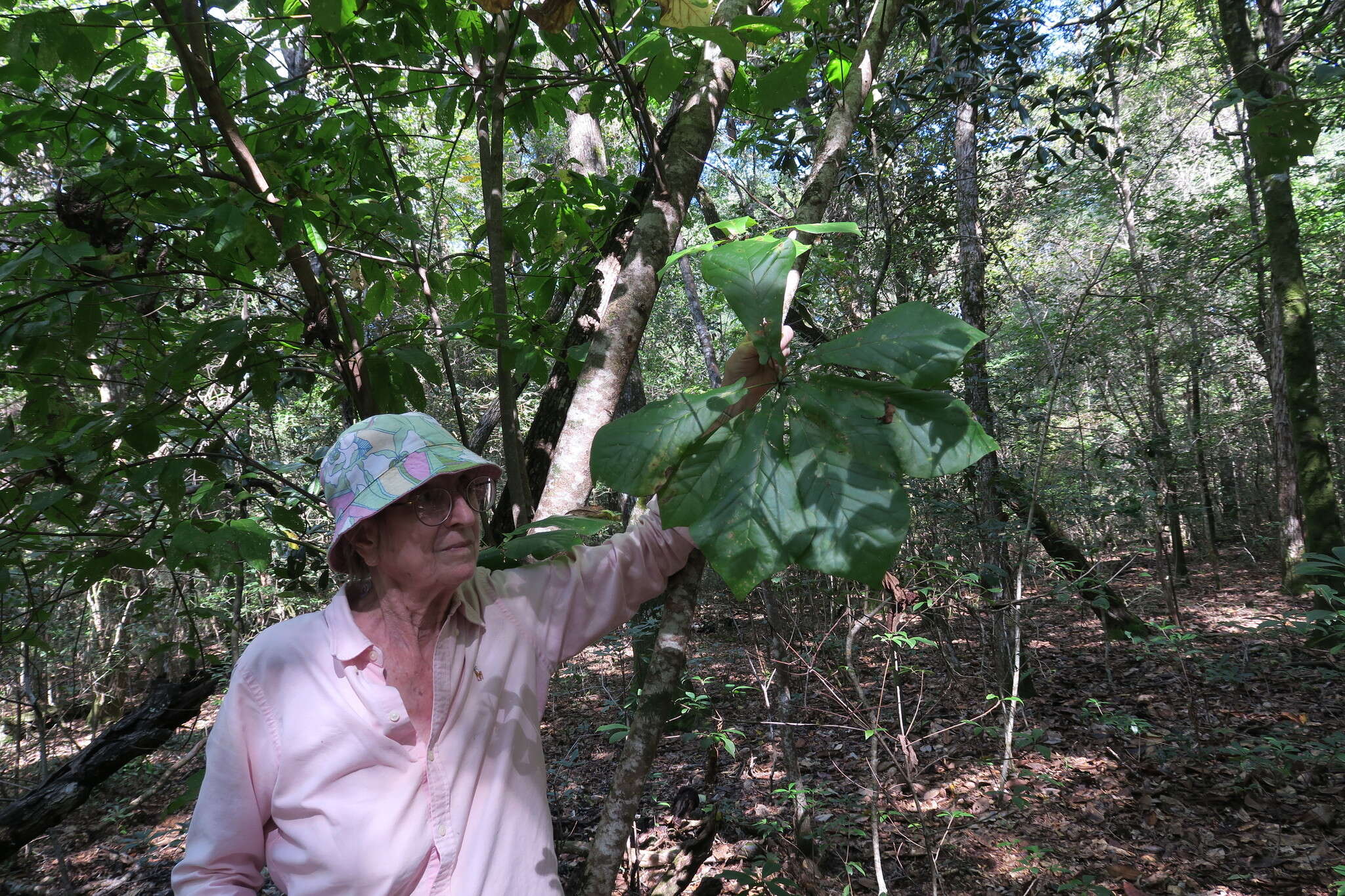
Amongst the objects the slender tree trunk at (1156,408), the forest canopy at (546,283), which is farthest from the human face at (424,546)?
the slender tree trunk at (1156,408)

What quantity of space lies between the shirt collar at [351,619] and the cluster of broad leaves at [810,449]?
1.83 ft

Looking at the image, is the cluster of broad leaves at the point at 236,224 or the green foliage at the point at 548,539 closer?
the green foliage at the point at 548,539

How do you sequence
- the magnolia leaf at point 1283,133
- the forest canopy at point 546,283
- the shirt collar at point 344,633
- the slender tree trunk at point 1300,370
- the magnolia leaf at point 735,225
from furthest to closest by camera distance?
the slender tree trunk at point 1300,370
the magnolia leaf at point 1283,133
the shirt collar at point 344,633
the magnolia leaf at point 735,225
the forest canopy at point 546,283

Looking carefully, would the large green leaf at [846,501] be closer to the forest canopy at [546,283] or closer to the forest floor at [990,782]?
the forest canopy at [546,283]

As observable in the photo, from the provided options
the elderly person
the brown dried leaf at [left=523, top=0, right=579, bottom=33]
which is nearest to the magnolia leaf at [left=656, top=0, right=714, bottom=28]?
the brown dried leaf at [left=523, top=0, right=579, bottom=33]

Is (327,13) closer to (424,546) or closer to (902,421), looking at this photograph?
(424,546)

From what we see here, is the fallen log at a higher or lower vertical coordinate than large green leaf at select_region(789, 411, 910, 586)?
lower

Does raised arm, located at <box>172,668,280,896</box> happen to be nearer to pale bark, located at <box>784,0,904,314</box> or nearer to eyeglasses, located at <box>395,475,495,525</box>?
eyeglasses, located at <box>395,475,495,525</box>

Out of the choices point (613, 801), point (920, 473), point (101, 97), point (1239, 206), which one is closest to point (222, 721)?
point (613, 801)

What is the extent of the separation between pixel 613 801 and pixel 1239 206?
50.5ft

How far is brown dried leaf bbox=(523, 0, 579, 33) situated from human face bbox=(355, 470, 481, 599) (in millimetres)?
1027

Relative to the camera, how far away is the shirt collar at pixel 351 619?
4.17ft

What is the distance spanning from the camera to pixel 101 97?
1.85m

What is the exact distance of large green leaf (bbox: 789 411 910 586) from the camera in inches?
30.2
